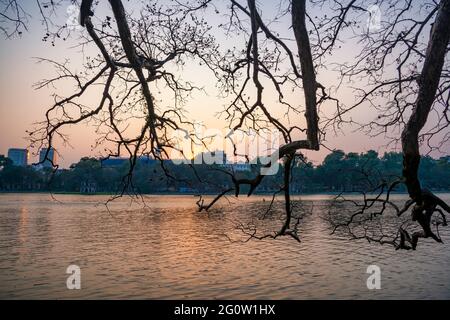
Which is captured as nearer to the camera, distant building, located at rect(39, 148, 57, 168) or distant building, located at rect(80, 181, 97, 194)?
distant building, located at rect(39, 148, 57, 168)

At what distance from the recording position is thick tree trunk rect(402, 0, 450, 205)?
554 cm

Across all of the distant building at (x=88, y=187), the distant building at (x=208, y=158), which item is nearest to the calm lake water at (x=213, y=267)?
the distant building at (x=208, y=158)

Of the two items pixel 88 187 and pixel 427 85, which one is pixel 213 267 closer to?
pixel 427 85

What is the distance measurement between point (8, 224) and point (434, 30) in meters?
41.7

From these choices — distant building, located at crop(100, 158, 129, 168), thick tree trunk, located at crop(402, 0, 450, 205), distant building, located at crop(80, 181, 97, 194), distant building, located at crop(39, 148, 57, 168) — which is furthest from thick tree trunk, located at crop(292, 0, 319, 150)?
distant building, located at crop(80, 181, 97, 194)

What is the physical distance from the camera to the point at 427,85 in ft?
18.6

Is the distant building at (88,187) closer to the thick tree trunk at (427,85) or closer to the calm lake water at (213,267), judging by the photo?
the calm lake water at (213,267)

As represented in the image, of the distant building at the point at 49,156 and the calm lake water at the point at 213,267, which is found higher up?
the distant building at the point at 49,156

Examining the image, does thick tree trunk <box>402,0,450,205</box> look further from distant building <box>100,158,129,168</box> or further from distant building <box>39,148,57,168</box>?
distant building <box>39,148,57,168</box>

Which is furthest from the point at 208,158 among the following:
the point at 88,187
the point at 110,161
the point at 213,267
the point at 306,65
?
the point at 88,187

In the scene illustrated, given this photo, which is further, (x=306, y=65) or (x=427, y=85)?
(x=427, y=85)

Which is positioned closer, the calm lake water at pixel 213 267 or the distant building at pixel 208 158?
the distant building at pixel 208 158

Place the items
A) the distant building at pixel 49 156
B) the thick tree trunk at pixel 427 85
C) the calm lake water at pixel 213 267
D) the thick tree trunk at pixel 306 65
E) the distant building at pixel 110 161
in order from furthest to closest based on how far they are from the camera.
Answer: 1. the calm lake water at pixel 213 267
2. the distant building at pixel 110 161
3. the distant building at pixel 49 156
4. the thick tree trunk at pixel 427 85
5. the thick tree trunk at pixel 306 65

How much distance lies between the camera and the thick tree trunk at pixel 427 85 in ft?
18.2
